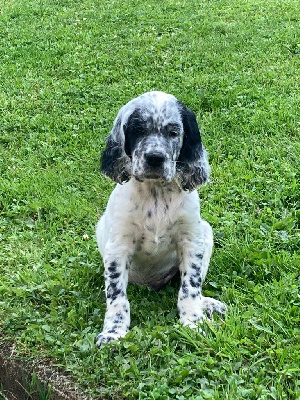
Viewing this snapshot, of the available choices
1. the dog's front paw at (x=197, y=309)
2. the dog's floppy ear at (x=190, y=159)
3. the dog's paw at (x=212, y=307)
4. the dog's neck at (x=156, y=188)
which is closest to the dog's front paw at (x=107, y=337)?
the dog's front paw at (x=197, y=309)

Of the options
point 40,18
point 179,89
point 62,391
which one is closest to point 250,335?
point 62,391

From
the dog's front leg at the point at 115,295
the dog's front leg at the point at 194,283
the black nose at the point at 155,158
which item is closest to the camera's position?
the black nose at the point at 155,158

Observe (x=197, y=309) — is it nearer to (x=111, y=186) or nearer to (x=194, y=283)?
(x=194, y=283)

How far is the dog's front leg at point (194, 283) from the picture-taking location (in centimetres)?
398

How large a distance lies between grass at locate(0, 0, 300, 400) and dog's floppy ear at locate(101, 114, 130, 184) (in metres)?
0.90

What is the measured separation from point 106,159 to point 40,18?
836cm

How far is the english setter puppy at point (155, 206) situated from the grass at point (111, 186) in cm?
22

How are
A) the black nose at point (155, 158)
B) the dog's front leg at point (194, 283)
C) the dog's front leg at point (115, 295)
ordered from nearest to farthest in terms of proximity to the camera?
the black nose at point (155, 158)
the dog's front leg at point (115, 295)
the dog's front leg at point (194, 283)

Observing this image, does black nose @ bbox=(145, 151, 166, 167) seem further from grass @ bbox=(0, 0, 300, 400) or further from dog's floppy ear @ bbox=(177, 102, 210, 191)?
grass @ bbox=(0, 0, 300, 400)

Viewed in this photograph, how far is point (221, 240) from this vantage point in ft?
16.4

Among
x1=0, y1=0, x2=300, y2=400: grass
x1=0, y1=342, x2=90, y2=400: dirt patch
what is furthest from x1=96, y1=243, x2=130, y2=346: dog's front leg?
x1=0, y1=342, x2=90, y2=400: dirt patch

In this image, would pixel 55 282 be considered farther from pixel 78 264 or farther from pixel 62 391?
pixel 62 391

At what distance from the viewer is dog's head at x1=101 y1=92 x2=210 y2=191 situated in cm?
380

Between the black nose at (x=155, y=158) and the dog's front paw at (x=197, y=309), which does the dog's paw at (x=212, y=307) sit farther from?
the black nose at (x=155, y=158)
